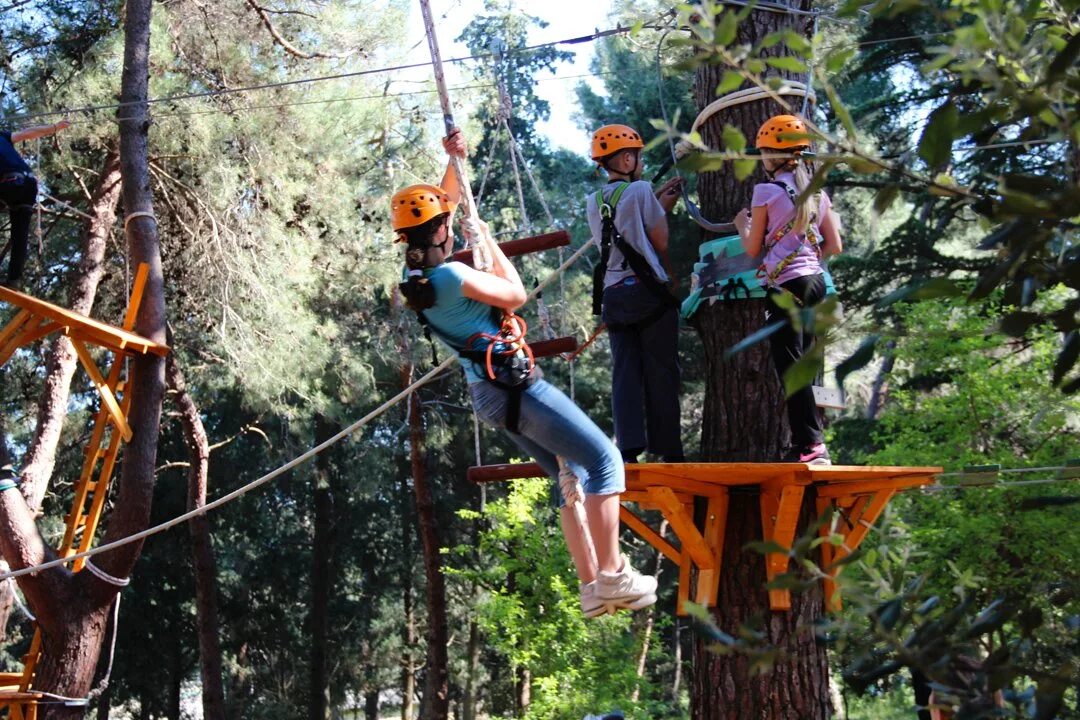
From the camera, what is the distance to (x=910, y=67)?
15586 mm

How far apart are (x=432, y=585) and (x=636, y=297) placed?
1225 centimetres

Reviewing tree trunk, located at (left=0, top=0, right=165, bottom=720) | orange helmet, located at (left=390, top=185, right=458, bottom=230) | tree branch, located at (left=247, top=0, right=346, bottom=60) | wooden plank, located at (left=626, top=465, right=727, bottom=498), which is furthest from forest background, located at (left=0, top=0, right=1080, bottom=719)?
orange helmet, located at (left=390, top=185, right=458, bottom=230)

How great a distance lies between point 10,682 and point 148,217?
3614mm

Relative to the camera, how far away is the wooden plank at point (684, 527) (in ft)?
13.7

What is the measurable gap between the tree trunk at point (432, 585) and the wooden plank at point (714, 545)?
11171mm

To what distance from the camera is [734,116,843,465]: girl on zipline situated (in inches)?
163

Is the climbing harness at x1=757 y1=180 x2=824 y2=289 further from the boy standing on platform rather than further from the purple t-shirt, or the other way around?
the boy standing on platform

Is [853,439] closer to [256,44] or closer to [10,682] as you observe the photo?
[256,44]

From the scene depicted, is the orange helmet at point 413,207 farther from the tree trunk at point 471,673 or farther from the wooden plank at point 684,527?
the tree trunk at point 471,673

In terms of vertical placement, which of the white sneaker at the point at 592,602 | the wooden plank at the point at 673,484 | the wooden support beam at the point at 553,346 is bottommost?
the white sneaker at the point at 592,602

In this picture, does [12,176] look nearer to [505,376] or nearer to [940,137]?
[505,376]

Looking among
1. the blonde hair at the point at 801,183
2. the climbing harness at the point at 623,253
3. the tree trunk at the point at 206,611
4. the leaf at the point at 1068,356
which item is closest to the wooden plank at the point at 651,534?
the climbing harness at the point at 623,253

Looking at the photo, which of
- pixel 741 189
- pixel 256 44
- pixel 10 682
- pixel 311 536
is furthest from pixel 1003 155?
pixel 311 536

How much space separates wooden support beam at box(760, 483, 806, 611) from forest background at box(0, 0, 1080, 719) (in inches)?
61.5
